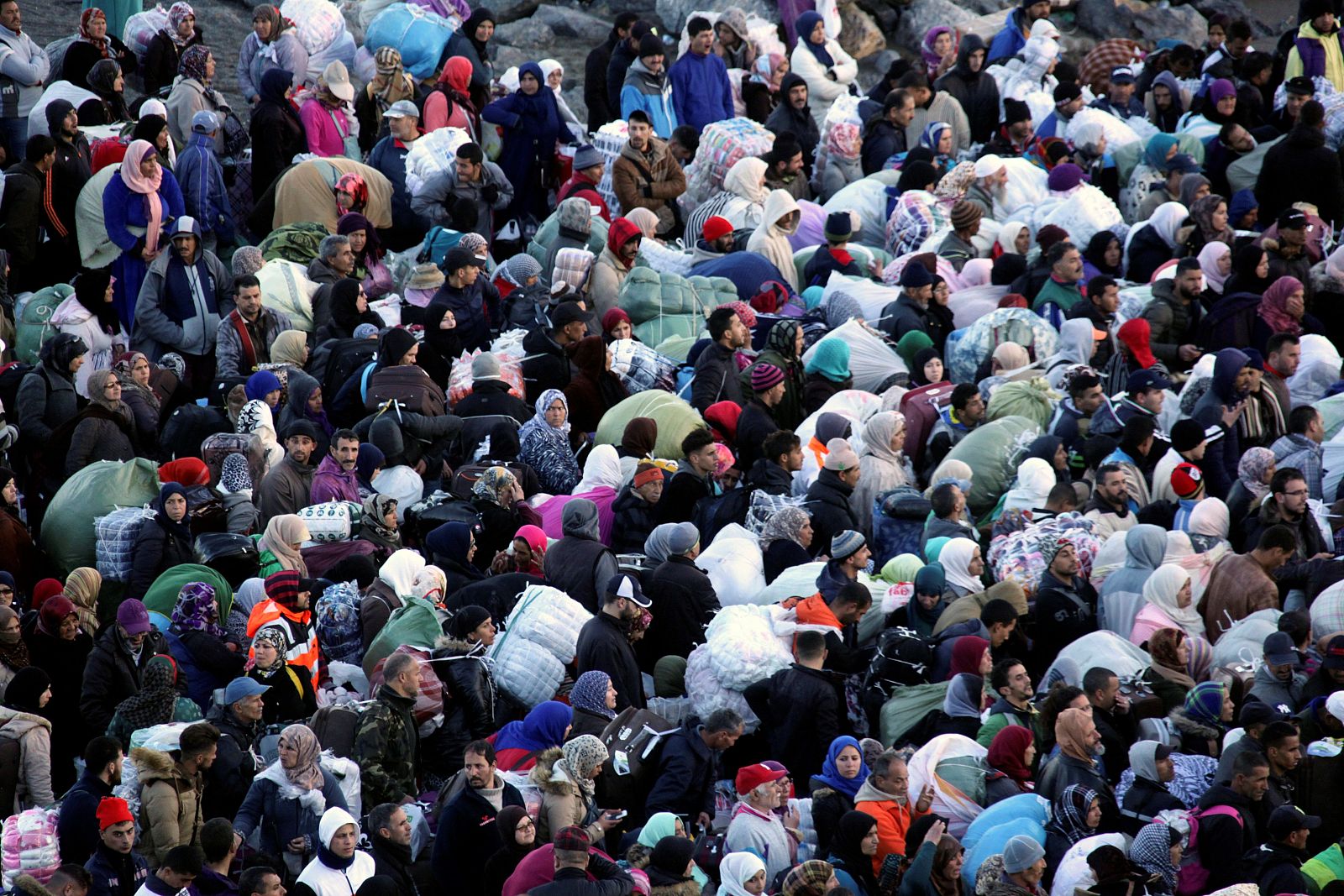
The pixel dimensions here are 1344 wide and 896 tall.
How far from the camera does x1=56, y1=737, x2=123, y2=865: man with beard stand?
811 cm

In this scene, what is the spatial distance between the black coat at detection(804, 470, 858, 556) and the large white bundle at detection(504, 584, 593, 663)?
5.22 ft

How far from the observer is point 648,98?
15.9 metres

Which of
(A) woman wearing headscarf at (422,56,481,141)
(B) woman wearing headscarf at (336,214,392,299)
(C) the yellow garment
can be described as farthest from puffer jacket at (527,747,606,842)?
(C) the yellow garment

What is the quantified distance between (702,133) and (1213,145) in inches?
159

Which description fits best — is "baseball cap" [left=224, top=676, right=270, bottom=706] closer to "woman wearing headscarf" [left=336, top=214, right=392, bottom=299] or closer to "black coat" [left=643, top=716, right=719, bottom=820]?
"black coat" [left=643, top=716, right=719, bottom=820]

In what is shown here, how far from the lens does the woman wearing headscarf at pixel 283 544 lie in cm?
990

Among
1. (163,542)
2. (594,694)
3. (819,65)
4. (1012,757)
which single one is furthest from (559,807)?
(819,65)

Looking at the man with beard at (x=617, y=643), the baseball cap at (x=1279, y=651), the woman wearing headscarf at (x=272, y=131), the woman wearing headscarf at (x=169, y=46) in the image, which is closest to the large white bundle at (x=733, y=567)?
the man with beard at (x=617, y=643)

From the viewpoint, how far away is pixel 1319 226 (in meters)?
13.3

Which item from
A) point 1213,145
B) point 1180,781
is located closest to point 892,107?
point 1213,145

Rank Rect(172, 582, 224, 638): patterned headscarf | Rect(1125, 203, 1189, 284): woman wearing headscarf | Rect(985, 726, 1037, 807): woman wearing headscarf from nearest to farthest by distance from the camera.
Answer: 1. Rect(985, 726, 1037, 807): woman wearing headscarf
2. Rect(172, 582, 224, 638): patterned headscarf
3. Rect(1125, 203, 1189, 284): woman wearing headscarf

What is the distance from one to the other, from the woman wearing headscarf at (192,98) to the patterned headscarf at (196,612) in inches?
216

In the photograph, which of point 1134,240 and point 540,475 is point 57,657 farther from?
point 1134,240

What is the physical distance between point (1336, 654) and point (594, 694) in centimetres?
345
